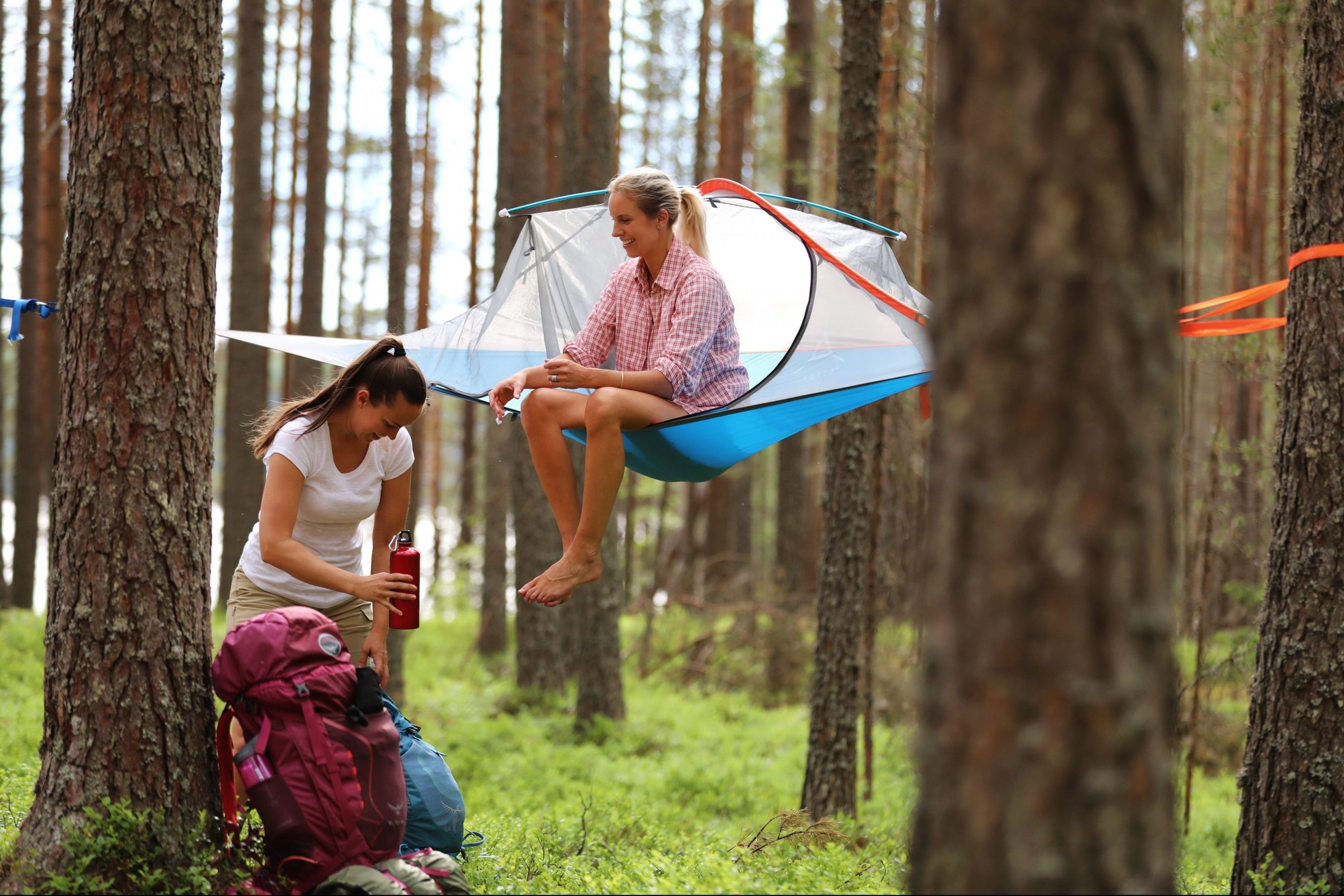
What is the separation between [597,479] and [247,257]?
441 cm

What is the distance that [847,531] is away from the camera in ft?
13.4

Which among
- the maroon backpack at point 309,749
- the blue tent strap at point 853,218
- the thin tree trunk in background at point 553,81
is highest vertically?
the thin tree trunk in background at point 553,81

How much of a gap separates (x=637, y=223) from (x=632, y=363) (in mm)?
378

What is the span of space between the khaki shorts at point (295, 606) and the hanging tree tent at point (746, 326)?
686 millimetres

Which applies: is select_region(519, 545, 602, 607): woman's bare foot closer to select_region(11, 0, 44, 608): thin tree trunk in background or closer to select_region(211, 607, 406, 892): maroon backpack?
select_region(211, 607, 406, 892): maroon backpack

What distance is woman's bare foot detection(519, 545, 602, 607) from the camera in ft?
7.96

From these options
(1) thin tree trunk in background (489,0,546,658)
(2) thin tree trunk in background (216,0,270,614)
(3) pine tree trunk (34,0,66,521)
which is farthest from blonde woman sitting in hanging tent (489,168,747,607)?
(3) pine tree trunk (34,0,66,521)

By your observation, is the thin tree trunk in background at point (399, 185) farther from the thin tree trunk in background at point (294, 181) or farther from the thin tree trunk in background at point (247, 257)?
the thin tree trunk in background at point (294, 181)

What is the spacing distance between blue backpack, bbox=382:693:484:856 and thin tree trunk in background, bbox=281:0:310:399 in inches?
309

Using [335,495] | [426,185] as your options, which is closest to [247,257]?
[335,495]

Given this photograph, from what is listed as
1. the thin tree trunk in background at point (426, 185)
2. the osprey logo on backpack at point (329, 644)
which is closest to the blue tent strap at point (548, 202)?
the osprey logo on backpack at point (329, 644)

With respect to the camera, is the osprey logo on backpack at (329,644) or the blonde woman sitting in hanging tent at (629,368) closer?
the osprey logo on backpack at (329,644)

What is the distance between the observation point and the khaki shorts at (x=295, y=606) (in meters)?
2.22

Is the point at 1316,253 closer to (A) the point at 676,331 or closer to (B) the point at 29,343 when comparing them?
(A) the point at 676,331
